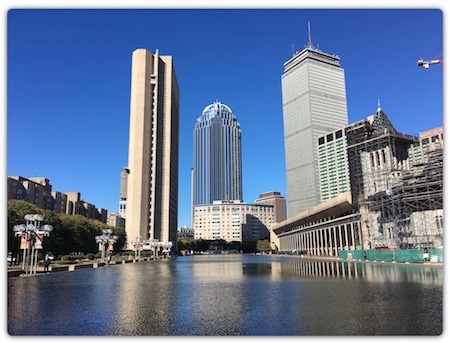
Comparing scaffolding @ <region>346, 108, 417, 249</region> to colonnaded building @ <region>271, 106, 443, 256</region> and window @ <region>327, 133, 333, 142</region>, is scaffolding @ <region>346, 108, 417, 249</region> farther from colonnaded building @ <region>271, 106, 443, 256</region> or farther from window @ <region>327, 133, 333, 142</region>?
window @ <region>327, 133, 333, 142</region>

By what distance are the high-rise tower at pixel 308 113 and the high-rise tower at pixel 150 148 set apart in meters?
59.6

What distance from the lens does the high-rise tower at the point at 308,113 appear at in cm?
15475

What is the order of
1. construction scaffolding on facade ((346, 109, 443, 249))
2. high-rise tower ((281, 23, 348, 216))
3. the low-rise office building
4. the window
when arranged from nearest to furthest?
construction scaffolding on facade ((346, 109, 443, 249))
the window
high-rise tower ((281, 23, 348, 216))
the low-rise office building

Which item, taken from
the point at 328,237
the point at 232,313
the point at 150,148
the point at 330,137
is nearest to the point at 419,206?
the point at 328,237

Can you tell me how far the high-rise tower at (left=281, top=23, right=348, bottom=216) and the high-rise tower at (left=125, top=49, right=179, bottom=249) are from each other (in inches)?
2348

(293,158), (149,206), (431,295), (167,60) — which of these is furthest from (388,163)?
(293,158)

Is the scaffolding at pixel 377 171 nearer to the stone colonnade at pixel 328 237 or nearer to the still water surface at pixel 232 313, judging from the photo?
the stone colonnade at pixel 328 237

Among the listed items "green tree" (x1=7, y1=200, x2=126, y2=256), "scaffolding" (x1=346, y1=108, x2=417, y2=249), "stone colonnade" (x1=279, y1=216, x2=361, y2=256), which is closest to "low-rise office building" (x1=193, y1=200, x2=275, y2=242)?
"stone colonnade" (x1=279, y1=216, x2=361, y2=256)

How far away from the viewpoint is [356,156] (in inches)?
2197

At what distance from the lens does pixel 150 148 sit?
110938 mm

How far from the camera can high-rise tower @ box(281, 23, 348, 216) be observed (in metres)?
155

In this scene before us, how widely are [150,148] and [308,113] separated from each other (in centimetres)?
7089

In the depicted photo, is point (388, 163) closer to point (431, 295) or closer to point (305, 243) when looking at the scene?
point (431, 295)

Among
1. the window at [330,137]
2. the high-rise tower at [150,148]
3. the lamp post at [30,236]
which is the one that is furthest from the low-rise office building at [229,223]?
the lamp post at [30,236]
